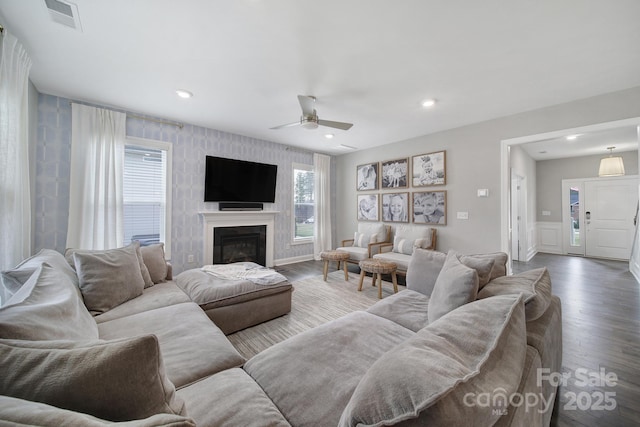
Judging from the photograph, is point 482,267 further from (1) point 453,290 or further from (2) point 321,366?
(2) point 321,366

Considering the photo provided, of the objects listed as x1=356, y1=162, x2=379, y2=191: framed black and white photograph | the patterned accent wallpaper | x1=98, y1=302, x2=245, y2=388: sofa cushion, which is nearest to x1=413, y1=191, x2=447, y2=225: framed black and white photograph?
x1=356, y1=162, x2=379, y2=191: framed black and white photograph

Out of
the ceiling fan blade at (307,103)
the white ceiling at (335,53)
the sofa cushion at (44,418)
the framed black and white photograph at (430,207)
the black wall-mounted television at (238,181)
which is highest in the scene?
the white ceiling at (335,53)

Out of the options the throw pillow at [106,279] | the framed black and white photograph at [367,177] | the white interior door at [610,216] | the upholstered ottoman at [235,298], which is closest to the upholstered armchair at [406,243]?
the framed black and white photograph at [367,177]

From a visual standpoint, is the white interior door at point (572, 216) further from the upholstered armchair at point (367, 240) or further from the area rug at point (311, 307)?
the area rug at point (311, 307)

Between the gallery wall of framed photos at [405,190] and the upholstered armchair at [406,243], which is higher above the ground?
the gallery wall of framed photos at [405,190]

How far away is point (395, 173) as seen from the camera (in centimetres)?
495

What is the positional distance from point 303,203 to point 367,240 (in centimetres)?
174

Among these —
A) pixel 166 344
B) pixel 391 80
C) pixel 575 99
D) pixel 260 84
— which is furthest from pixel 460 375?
pixel 575 99

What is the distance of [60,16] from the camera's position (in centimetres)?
179

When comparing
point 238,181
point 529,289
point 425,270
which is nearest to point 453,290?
point 529,289

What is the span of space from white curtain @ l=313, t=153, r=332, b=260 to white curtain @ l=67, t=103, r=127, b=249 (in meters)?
3.59

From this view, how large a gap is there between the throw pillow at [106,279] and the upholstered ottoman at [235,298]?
0.48 m

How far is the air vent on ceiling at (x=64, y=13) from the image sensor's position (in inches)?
65.9

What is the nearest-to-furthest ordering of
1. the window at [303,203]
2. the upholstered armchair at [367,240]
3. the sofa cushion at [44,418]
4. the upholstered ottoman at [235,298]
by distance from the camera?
the sofa cushion at [44,418], the upholstered ottoman at [235,298], the upholstered armchair at [367,240], the window at [303,203]
